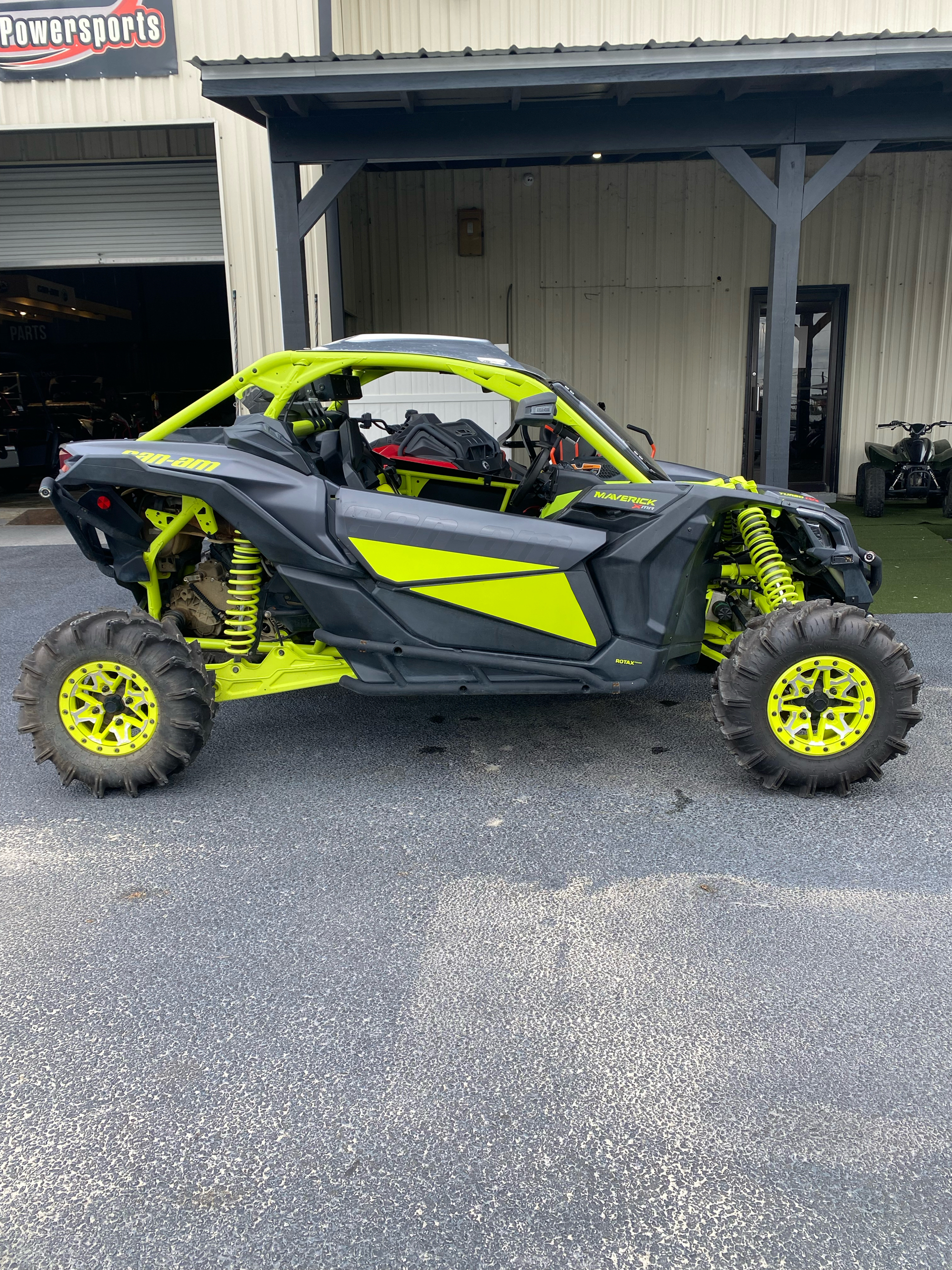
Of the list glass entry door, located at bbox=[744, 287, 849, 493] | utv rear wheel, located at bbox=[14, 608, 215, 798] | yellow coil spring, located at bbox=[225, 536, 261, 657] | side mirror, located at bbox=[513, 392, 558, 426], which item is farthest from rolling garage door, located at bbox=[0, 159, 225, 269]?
side mirror, located at bbox=[513, 392, 558, 426]

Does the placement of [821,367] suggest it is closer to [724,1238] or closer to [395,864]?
[395,864]

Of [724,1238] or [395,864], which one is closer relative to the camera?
[724,1238]

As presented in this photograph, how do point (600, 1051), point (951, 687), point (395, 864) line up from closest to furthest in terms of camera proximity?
point (600, 1051), point (395, 864), point (951, 687)

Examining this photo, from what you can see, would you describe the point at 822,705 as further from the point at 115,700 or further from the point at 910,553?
the point at 910,553

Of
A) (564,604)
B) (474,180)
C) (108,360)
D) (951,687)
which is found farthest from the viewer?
(108,360)

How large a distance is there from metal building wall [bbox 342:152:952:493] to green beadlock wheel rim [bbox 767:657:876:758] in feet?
32.6

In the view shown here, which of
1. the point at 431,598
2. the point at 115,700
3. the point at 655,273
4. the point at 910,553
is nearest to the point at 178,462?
the point at 115,700

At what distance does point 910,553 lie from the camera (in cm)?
949

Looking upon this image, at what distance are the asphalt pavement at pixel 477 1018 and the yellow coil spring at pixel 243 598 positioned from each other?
642 millimetres

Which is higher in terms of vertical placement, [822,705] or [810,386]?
[810,386]

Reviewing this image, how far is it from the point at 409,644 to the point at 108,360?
A: 1013 inches

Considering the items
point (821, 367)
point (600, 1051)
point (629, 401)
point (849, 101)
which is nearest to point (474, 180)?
point (629, 401)

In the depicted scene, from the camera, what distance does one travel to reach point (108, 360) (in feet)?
87.8

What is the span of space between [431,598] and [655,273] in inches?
410
